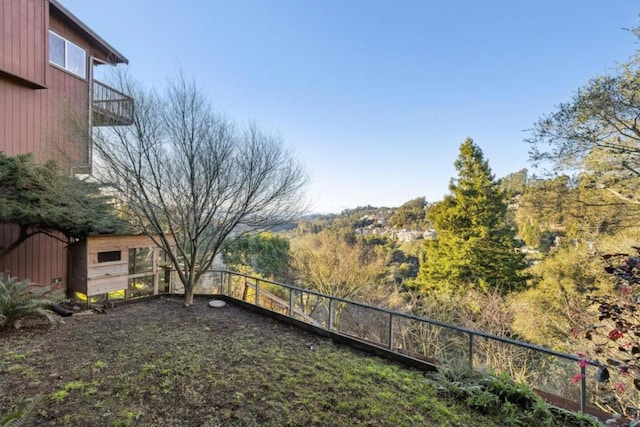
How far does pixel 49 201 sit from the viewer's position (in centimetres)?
553

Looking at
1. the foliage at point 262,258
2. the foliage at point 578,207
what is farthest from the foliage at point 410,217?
the foliage at point 578,207

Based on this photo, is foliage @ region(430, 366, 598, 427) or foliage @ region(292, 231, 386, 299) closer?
foliage @ region(430, 366, 598, 427)

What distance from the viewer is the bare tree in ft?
Answer: 18.5

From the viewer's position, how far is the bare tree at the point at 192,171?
18.5ft

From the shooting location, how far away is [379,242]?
609 inches

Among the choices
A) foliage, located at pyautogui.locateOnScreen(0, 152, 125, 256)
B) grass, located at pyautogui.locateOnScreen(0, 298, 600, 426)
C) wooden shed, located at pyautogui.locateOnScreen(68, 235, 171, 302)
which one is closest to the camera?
grass, located at pyautogui.locateOnScreen(0, 298, 600, 426)

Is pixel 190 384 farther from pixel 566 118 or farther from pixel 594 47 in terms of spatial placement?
pixel 594 47

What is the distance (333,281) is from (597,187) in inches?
344

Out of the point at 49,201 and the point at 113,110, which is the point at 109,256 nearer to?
the point at 49,201

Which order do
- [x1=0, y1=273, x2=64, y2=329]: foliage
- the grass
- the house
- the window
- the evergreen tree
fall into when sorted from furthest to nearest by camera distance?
the evergreen tree → the window → the house → [x1=0, y1=273, x2=64, y2=329]: foliage → the grass

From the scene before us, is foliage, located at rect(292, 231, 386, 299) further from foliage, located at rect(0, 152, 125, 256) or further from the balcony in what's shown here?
the balcony

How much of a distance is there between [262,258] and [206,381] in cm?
1033

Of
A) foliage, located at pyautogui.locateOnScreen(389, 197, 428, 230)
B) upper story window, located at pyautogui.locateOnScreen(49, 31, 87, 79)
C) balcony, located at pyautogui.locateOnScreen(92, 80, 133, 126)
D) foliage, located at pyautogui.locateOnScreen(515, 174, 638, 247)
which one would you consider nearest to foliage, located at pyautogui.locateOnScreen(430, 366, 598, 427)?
foliage, located at pyautogui.locateOnScreen(515, 174, 638, 247)

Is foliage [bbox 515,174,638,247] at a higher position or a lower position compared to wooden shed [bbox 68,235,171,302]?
higher
